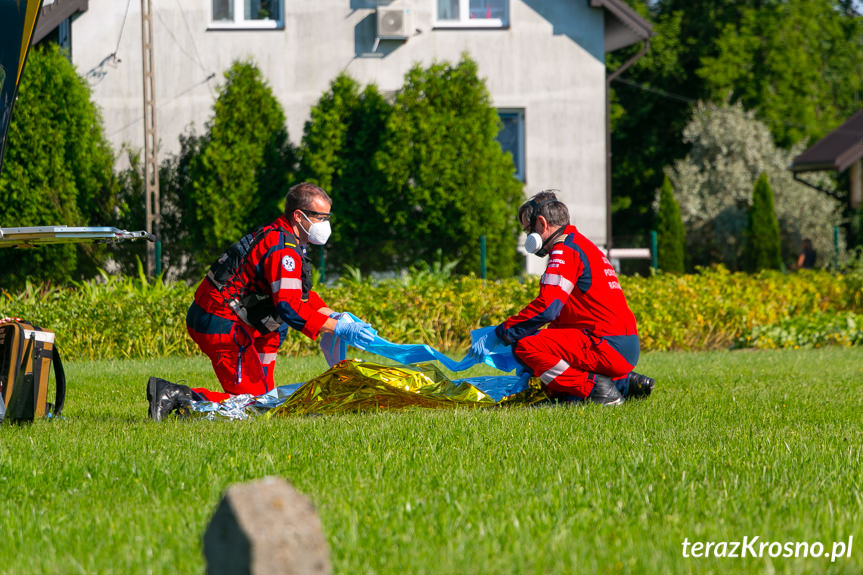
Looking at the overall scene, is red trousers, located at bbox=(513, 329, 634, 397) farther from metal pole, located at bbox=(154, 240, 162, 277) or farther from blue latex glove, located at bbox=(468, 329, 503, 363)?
metal pole, located at bbox=(154, 240, 162, 277)

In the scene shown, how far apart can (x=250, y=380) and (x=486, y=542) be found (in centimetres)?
393

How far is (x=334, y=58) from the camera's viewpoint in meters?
20.7

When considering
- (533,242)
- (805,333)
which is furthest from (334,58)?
(533,242)

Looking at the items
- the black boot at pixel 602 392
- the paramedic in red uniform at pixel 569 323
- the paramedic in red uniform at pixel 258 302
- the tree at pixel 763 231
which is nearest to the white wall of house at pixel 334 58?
the tree at pixel 763 231

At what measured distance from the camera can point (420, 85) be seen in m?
19.3

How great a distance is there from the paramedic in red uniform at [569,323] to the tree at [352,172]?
12.0 metres

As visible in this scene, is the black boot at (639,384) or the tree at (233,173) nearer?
the black boot at (639,384)

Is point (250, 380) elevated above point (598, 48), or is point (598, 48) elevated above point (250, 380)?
point (598, 48)

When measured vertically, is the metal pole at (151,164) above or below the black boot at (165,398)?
above

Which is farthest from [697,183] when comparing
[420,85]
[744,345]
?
[744,345]

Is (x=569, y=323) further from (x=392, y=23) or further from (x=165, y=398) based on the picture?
(x=392, y=23)

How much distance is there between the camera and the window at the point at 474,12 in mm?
20922

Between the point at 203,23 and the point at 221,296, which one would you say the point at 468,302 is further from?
the point at 203,23

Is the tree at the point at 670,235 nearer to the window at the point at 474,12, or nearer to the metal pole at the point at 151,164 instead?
the window at the point at 474,12
